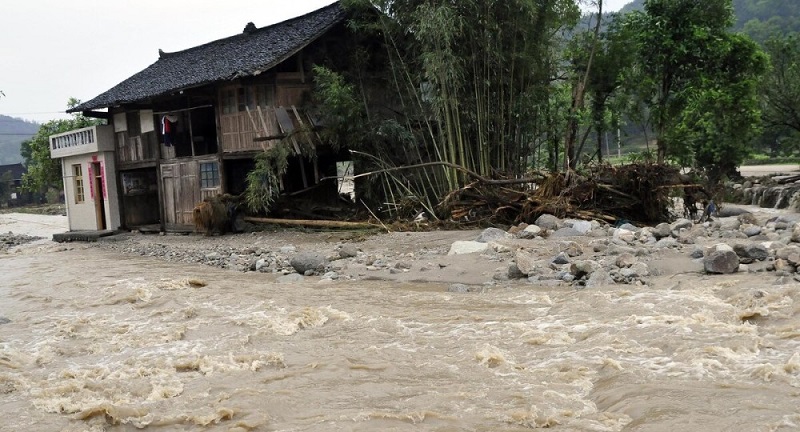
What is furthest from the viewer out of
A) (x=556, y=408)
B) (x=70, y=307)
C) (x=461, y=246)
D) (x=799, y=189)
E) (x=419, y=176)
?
(x=799, y=189)

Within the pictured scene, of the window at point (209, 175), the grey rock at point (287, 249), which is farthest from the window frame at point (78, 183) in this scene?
the grey rock at point (287, 249)

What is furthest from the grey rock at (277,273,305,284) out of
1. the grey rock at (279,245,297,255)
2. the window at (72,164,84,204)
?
the window at (72,164,84,204)

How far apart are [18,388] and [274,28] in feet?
44.9

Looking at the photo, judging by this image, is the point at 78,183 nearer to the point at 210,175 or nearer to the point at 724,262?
the point at 210,175

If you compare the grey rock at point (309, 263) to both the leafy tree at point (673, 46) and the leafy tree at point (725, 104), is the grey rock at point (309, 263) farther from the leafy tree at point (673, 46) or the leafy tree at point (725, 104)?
the leafy tree at point (725, 104)

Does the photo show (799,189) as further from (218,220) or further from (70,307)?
(70,307)

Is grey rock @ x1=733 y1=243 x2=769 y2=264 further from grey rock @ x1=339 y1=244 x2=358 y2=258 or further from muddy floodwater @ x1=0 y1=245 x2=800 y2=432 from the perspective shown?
grey rock @ x1=339 y1=244 x2=358 y2=258

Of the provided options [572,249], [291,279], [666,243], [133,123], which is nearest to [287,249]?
[291,279]

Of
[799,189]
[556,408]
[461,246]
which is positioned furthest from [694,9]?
[556,408]

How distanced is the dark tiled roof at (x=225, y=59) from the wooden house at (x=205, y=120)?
4 cm

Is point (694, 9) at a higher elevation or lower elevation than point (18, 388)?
higher

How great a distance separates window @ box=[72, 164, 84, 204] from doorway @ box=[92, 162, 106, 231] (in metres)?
1.01

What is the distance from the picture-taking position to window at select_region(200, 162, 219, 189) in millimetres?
16359

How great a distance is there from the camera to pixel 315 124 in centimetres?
1479
